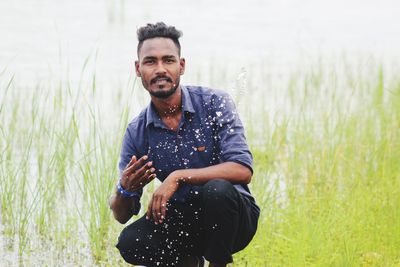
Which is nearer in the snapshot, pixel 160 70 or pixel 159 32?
pixel 160 70

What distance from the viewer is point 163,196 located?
4227mm

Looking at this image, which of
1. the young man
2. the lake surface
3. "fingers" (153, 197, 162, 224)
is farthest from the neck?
the lake surface

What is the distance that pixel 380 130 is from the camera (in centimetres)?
709

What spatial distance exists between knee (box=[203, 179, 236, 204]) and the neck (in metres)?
0.44

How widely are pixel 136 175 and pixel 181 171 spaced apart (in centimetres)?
21

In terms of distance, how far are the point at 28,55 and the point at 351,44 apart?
3.89m

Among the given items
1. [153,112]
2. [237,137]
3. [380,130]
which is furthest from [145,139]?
[380,130]

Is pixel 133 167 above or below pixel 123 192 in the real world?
above

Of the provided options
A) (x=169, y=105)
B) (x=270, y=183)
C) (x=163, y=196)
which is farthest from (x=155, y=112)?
(x=270, y=183)

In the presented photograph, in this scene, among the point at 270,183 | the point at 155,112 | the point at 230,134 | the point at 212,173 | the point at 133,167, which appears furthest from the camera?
the point at 270,183

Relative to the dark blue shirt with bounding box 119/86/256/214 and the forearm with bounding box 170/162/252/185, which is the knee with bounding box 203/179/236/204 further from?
the dark blue shirt with bounding box 119/86/256/214

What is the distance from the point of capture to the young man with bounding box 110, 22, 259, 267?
4.29 metres

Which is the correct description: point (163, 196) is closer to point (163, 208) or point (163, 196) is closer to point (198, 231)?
point (163, 208)

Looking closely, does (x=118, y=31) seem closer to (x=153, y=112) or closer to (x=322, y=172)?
(x=322, y=172)
